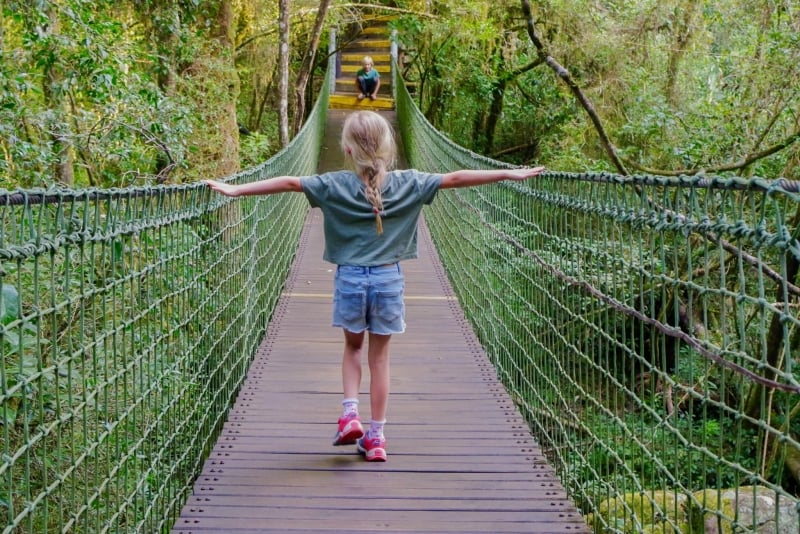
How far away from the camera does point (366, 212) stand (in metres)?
2.83

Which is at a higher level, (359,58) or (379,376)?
(359,58)

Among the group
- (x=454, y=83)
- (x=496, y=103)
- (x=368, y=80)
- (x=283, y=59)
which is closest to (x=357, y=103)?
(x=368, y=80)

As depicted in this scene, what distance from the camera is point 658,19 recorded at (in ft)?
32.1

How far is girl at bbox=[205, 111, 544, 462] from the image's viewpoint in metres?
2.79

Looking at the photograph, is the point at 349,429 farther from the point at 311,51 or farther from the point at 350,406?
the point at 311,51

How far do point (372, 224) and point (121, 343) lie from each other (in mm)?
851

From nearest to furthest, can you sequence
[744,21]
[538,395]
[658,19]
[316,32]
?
[538,395] → [744,21] → [658,19] → [316,32]

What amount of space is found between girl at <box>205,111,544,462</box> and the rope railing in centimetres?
48

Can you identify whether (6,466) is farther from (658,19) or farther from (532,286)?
(658,19)

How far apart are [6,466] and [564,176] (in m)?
1.87

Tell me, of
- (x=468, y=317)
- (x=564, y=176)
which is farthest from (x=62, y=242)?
(x=468, y=317)

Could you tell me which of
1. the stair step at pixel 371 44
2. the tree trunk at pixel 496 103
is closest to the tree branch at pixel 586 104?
the tree trunk at pixel 496 103

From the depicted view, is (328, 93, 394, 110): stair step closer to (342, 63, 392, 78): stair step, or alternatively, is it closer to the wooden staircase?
the wooden staircase

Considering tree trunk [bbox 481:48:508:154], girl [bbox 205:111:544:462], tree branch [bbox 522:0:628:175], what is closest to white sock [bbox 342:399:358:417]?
girl [bbox 205:111:544:462]
